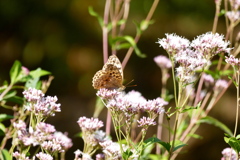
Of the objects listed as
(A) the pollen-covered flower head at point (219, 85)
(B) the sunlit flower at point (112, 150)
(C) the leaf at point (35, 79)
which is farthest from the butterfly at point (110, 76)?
(A) the pollen-covered flower head at point (219, 85)

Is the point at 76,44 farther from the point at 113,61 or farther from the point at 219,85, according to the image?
the point at 113,61

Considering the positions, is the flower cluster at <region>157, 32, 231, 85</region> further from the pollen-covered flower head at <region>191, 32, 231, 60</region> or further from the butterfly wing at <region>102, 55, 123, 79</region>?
the butterfly wing at <region>102, 55, 123, 79</region>

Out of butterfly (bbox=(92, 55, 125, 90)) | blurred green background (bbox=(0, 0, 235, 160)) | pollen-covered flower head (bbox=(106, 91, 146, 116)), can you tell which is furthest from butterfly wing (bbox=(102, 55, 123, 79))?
blurred green background (bbox=(0, 0, 235, 160))

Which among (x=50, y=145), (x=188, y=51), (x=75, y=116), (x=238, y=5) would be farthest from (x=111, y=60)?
(x=75, y=116)

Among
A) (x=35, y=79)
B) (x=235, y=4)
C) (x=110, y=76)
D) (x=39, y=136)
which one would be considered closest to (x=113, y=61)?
(x=110, y=76)

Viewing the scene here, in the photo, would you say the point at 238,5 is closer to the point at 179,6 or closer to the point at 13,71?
the point at 13,71

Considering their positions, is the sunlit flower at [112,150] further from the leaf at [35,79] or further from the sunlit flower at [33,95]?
the leaf at [35,79]
